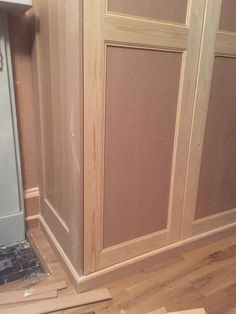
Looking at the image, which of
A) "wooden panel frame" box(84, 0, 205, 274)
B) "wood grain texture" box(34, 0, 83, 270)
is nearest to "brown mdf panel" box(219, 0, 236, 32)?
Answer: "wooden panel frame" box(84, 0, 205, 274)

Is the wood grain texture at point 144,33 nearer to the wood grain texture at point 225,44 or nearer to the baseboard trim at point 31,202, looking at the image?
the wood grain texture at point 225,44

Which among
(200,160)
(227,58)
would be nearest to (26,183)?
(200,160)

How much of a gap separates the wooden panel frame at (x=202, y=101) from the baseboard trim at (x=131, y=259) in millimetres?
60

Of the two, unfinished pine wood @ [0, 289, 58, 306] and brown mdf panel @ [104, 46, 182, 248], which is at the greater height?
brown mdf panel @ [104, 46, 182, 248]

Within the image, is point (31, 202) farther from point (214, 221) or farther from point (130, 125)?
point (214, 221)

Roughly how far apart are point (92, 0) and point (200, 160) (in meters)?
0.87

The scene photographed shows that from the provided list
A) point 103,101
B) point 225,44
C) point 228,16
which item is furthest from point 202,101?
point 103,101

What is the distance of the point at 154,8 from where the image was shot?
3.48ft

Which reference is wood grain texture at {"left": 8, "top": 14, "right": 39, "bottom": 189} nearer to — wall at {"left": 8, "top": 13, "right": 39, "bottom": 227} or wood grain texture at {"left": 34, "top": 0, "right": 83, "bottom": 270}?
wall at {"left": 8, "top": 13, "right": 39, "bottom": 227}

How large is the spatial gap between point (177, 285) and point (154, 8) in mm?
1195

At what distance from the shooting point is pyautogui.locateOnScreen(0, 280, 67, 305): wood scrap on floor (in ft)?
4.01

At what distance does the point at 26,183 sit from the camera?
1658 mm

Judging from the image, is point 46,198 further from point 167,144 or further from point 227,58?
point 227,58

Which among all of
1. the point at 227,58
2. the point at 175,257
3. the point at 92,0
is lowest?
the point at 175,257
